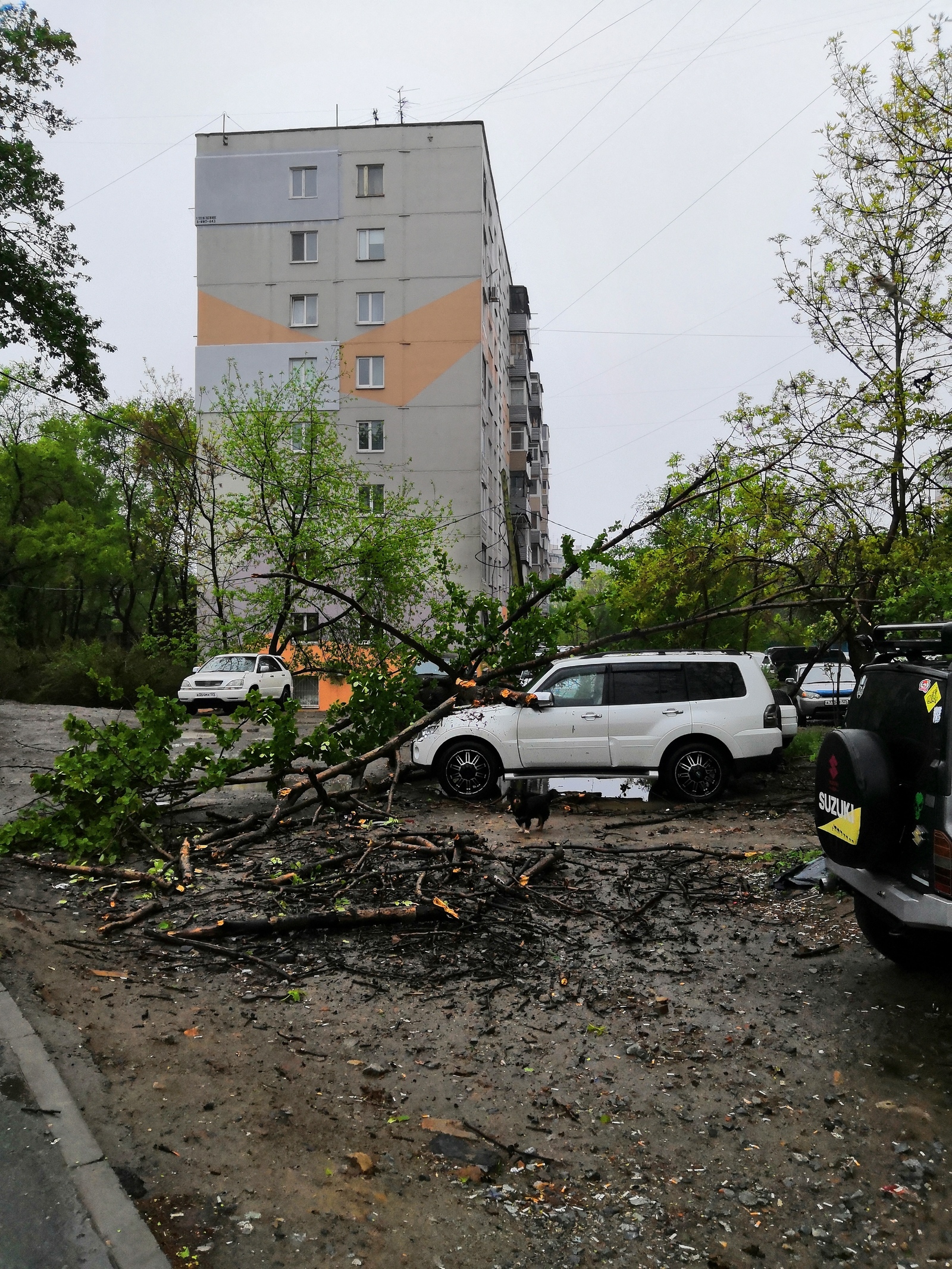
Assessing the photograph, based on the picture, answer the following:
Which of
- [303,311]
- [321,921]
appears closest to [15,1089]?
[321,921]

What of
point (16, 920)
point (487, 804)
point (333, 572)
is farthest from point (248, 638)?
point (16, 920)

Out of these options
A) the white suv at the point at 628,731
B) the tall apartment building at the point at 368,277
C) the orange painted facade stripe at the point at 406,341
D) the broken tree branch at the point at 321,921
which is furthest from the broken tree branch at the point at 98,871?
the orange painted facade stripe at the point at 406,341

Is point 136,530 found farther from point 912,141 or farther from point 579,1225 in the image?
point 579,1225

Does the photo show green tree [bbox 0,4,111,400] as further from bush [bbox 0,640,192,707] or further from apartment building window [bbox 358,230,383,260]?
apartment building window [bbox 358,230,383,260]

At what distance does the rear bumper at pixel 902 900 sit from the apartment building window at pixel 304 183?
39.3 meters

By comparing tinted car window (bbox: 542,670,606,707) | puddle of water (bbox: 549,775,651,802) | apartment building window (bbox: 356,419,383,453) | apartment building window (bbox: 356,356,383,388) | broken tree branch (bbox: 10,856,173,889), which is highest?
apartment building window (bbox: 356,356,383,388)

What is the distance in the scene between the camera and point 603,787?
1130 cm

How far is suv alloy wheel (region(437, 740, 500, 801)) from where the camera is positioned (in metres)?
11.4

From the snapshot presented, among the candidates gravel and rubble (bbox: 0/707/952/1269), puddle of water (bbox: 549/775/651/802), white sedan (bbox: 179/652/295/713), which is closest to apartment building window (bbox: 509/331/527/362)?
white sedan (bbox: 179/652/295/713)

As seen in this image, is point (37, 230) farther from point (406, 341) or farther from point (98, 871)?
point (406, 341)

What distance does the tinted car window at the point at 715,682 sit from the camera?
37.5 feet

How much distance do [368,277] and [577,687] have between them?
101ft

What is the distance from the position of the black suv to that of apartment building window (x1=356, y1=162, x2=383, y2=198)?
125ft

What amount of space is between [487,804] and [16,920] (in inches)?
233
